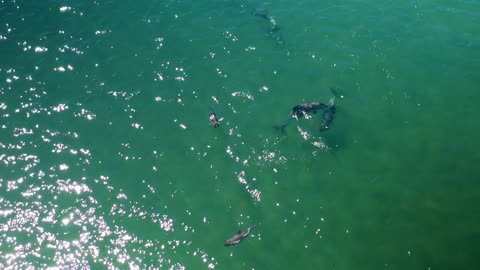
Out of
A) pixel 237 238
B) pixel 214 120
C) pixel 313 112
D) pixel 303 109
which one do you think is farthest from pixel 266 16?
pixel 237 238

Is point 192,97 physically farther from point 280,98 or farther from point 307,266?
point 307,266

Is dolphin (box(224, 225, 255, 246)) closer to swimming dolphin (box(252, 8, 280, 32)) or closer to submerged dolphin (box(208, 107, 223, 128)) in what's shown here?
submerged dolphin (box(208, 107, 223, 128))

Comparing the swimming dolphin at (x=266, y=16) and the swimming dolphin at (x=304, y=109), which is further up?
the swimming dolphin at (x=266, y=16)

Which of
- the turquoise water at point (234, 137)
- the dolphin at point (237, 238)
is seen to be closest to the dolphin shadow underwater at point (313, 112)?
the turquoise water at point (234, 137)

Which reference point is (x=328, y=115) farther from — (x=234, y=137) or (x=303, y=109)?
(x=234, y=137)

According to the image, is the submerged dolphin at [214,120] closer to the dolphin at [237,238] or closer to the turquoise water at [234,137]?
the turquoise water at [234,137]
